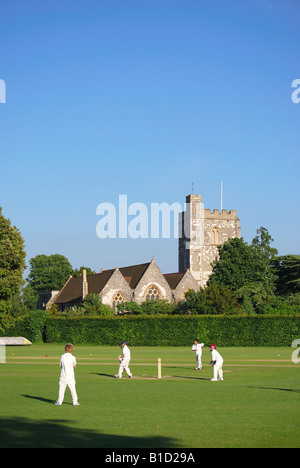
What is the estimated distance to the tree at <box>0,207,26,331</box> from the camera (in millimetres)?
63750

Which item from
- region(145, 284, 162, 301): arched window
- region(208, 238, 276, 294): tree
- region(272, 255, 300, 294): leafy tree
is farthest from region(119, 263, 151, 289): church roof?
region(272, 255, 300, 294): leafy tree

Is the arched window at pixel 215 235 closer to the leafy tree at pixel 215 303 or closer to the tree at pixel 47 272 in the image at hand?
the tree at pixel 47 272

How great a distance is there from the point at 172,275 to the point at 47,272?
3788cm

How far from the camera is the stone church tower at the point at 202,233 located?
132 metres

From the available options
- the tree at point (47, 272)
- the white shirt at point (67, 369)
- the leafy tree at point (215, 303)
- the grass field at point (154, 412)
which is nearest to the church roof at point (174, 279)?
the leafy tree at point (215, 303)

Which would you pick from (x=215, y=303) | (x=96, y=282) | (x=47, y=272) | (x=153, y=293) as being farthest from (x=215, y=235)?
(x=215, y=303)

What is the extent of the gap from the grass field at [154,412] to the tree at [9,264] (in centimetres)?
3636

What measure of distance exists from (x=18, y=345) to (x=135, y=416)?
54.1m

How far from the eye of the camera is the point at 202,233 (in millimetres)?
133625

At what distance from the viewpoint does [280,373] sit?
30.3 metres

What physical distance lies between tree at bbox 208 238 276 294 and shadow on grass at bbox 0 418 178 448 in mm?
75260

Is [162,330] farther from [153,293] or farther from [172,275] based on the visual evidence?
[172,275]

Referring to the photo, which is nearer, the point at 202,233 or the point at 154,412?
the point at 154,412
